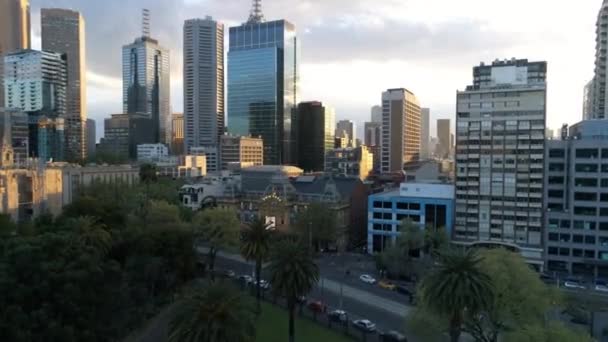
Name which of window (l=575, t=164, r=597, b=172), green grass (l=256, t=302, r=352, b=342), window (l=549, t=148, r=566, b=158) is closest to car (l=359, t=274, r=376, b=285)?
green grass (l=256, t=302, r=352, b=342)

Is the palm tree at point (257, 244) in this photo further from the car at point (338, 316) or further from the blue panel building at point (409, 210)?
the blue panel building at point (409, 210)

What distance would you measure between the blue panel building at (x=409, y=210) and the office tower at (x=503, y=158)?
2.49 meters

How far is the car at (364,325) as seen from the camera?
48.1 m

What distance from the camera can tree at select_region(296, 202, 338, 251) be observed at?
274 feet

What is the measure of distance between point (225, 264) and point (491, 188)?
49356mm

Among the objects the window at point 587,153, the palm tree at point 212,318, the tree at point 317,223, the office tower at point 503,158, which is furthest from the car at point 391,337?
the window at point 587,153

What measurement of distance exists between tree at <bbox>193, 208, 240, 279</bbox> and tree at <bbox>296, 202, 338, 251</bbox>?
51.3ft

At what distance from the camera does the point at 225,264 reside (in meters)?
77.6

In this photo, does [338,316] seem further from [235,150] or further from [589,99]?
[235,150]

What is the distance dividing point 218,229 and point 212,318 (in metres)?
41.4

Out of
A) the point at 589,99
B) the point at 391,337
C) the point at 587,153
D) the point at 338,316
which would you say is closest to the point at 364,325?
the point at 338,316

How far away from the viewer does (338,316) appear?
5056cm

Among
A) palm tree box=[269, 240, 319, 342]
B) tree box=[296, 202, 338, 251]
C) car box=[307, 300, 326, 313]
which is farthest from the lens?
tree box=[296, 202, 338, 251]

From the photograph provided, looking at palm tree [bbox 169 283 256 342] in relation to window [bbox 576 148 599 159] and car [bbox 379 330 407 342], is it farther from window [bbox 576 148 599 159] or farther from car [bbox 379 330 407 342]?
window [bbox 576 148 599 159]
